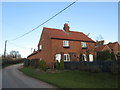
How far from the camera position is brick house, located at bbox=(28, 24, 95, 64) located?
2880cm

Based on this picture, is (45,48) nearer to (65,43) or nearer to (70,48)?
(65,43)

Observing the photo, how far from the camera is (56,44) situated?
2909cm

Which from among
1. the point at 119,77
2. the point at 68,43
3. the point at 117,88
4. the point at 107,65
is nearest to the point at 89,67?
the point at 107,65

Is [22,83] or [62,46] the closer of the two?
[22,83]

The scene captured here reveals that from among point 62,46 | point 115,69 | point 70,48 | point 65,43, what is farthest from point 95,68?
point 65,43

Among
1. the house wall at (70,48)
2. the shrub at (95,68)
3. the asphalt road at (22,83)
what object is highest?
the house wall at (70,48)

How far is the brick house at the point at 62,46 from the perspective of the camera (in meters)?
28.8

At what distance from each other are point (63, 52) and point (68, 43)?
103 inches

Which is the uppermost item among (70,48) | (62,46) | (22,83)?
(62,46)

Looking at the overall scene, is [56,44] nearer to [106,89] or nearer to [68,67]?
[68,67]

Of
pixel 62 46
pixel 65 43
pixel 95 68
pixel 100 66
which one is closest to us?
pixel 95 68

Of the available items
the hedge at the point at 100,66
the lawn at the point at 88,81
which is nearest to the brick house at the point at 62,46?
the hedge at the point at 100,66

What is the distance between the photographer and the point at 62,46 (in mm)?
29766

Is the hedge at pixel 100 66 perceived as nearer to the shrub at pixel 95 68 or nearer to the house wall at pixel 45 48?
the shrub at pixel 95 68
